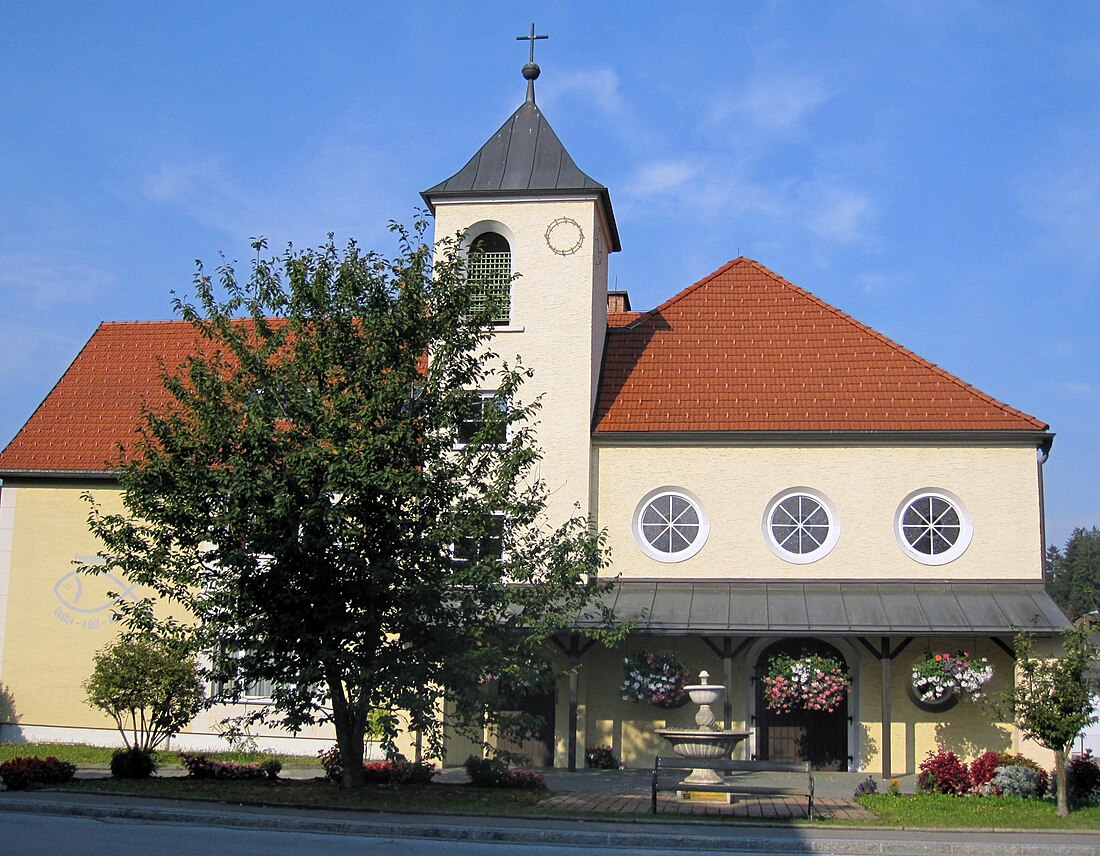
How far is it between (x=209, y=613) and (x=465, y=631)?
3.51 m

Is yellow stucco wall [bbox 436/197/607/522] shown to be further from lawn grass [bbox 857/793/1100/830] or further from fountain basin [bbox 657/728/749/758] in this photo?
lawn grass [bbox 857/793/1100/830]

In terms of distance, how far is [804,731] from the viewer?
22516 millimetres

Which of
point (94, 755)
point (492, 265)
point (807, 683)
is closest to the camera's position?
point (807, 683)

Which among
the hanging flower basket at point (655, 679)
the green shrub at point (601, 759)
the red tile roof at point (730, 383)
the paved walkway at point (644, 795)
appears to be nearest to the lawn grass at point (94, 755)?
the paved walkway at point (644, 795)

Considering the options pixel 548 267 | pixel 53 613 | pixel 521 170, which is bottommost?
pixel 53 613

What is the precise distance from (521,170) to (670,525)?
25.8ft

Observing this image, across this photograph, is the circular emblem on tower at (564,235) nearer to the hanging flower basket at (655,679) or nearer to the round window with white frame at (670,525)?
the round window with white frame at (670,525)

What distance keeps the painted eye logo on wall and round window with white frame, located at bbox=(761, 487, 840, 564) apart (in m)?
13.1

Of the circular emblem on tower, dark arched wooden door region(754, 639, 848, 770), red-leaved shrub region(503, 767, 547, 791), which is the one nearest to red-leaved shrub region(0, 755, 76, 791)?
red-leaved shrub region(503, 767, 547, 791)

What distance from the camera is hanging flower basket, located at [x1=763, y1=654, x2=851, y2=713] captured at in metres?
21.3

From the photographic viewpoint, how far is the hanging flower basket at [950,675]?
20938 mm

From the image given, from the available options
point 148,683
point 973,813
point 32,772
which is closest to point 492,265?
point 148,683

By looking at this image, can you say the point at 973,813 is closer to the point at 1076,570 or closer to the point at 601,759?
the point at 601,759

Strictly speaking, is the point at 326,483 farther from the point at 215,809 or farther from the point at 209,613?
the point at 215,809
